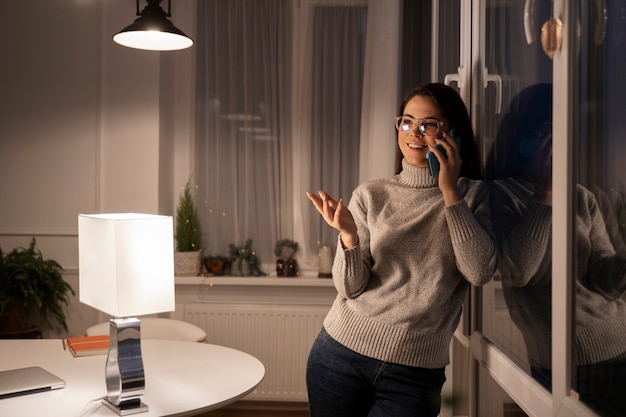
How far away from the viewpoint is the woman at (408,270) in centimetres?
179

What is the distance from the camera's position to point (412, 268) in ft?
6.03

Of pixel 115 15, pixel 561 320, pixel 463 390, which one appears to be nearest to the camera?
pixel 561 320

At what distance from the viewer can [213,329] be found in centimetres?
399

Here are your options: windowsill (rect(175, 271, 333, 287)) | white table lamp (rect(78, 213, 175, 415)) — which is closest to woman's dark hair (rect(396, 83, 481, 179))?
white table lamp (rect(78, 213, 175, 415))

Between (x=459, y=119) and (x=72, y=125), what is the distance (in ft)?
9.06

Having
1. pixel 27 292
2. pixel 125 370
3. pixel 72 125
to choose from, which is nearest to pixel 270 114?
pixel 72 125

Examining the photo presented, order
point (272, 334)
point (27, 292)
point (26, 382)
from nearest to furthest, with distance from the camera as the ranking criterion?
point (26, 382) < point (27, 292) < point (272, 334)

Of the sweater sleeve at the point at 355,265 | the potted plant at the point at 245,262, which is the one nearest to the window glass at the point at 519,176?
the sweater sleeve at the point at 355,265

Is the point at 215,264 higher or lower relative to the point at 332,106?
lower

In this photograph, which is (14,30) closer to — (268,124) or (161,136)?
(161,136)

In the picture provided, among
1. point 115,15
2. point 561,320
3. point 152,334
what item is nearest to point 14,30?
point 115,15

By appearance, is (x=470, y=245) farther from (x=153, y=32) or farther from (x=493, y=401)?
(x=153, y=32)

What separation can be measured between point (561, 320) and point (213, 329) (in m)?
2.81

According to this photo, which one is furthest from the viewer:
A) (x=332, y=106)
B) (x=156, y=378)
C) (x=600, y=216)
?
(x=332, y=106)
